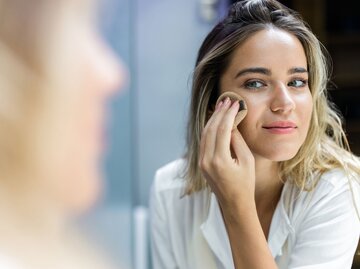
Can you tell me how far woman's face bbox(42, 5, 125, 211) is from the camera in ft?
2.54

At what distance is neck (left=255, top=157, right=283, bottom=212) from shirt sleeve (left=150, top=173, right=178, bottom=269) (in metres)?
0.23

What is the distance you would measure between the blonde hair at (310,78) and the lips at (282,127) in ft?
0.40

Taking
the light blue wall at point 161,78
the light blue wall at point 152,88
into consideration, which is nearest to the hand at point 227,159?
the light blue wall at point 152,88

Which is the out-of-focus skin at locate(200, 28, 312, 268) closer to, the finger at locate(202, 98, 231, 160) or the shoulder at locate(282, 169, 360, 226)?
the finger at locate(202, 98, 231, 160)

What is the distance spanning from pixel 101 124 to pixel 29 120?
1.55 ft

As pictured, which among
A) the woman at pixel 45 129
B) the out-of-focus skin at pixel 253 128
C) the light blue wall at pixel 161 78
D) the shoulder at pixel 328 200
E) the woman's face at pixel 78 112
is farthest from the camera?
the light blue wall at pixel 161 78

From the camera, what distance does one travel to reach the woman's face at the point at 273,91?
998 mm

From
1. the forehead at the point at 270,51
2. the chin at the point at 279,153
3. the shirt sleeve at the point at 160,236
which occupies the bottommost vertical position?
the shirt sleeve at the point at 160,236

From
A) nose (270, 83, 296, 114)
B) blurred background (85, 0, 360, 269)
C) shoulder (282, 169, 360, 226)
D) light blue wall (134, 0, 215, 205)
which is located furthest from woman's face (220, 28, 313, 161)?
light blue wall (134, 0, 215, 205)

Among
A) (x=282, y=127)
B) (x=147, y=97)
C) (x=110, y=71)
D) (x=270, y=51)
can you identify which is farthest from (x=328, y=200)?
(x=147, y=97)

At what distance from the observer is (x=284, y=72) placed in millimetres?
1001

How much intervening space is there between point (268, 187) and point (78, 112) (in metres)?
0.48

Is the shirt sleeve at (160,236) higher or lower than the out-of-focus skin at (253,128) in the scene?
lower

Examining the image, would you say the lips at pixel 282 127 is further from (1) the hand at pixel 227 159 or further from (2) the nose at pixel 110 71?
(2) the nose at pixel 110 71
